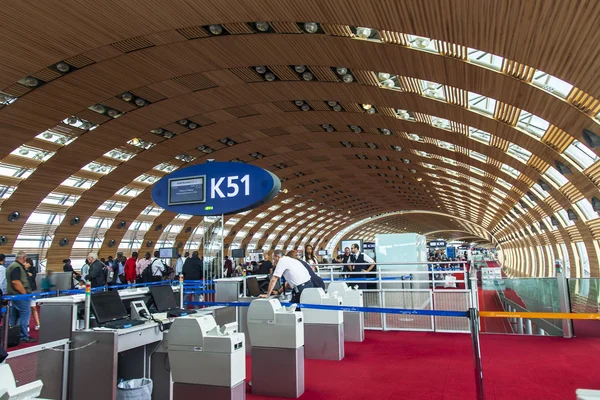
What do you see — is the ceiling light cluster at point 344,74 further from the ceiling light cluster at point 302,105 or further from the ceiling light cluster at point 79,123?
the ceiling light cluster at point 79,123

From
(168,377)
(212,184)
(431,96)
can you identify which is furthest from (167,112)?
(168,377)

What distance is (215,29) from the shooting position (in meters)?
11.4

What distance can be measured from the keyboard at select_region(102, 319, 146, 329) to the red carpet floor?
63.4 inches

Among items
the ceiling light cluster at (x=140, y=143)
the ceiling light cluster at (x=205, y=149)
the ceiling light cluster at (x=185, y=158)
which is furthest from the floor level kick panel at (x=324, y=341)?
the ceiling light cluster at (x=185, y=158)

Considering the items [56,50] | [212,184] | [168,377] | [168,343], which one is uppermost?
[56,50]

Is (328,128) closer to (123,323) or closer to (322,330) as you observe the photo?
(322,330)

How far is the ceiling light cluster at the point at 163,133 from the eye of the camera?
66.2 feet

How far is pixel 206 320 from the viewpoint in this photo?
15.2ft

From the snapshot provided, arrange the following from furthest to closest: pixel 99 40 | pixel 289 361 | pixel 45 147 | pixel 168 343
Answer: pixel 45 147, pixel 99 40, pixel 289 361, pixel 168 343

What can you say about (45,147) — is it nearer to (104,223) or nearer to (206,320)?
→ (104,223)

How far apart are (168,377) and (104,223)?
27583mm

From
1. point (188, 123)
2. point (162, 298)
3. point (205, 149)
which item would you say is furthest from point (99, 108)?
point (162, 298)

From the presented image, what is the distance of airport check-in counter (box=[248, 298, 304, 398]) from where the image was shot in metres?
5.39

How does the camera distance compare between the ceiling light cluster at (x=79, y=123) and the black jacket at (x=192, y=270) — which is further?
the ceiling light cluster at (x=79, y=123)
